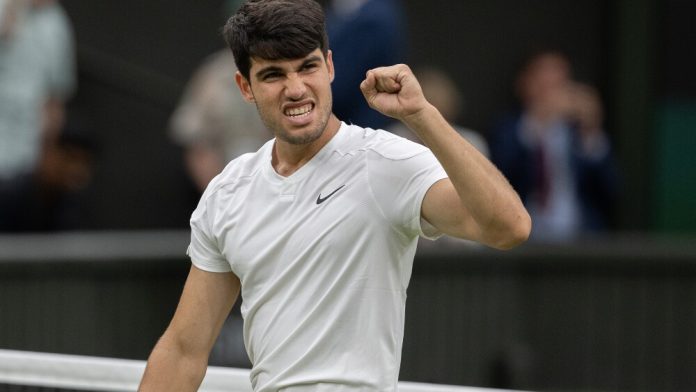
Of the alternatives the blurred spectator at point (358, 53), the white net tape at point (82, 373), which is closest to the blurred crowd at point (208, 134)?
the blurred spectator at point (358, 53)

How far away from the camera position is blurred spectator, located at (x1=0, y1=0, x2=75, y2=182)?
1043 cm

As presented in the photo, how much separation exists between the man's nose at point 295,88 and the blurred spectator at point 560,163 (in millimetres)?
6540

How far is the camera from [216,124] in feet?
34.6

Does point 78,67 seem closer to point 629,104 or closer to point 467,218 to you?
point 629,104

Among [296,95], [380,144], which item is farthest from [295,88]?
[380,144]

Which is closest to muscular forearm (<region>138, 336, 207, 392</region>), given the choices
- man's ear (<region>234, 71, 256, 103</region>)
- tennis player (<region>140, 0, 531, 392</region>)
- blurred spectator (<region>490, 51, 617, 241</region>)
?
tennis player (<region>140, 0, 531, 392</region>)

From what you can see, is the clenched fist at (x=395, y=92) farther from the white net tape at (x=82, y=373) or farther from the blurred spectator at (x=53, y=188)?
the blurred spectator at (x=53, y=188)

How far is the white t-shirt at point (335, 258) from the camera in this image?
4359 mm

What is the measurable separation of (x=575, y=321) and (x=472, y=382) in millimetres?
782

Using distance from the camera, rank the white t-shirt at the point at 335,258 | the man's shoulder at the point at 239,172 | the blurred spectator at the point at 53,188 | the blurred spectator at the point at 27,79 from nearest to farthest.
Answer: the white t-shirt at the point at 335,258, the man's shoulder at the point at 239,172, the blurred spectator at the point at 27,79, the blurred spectator at the point at 53,188

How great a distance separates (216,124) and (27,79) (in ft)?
4.42

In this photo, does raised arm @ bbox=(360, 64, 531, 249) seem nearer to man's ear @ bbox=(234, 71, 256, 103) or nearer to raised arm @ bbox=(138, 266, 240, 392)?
man's ear @ bbox=(234, 71, 256, 103)

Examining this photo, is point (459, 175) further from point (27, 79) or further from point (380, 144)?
point (27, 79)

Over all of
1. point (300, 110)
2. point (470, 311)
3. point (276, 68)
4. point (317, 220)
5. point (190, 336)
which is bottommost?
point (470, 311)
